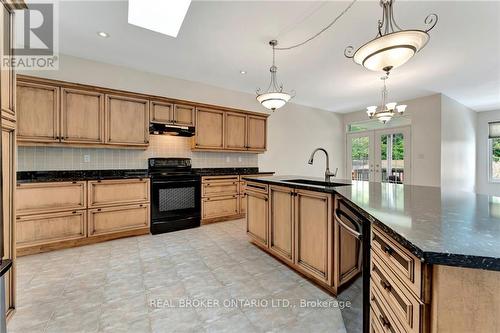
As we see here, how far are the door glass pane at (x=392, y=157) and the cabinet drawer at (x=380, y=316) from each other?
6084 mm

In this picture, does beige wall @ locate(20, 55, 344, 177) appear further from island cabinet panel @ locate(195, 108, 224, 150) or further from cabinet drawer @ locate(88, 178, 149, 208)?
cabinet drawer @ locate(88, 178, 149, 208)

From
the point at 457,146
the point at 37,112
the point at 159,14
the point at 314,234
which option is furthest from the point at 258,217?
the point at 457,146

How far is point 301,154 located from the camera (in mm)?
6605

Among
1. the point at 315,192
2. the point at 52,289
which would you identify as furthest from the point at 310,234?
the point at 52,289

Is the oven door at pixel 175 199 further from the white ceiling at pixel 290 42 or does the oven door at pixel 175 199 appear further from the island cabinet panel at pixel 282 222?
the white ceiling at pixel 290 42

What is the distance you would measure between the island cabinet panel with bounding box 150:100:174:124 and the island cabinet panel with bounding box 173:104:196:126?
3.0 inches

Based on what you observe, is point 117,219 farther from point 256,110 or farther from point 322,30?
point 322,30

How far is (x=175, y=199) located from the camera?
155 inches

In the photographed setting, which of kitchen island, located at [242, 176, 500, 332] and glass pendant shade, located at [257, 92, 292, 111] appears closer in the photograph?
kitchen island, located at [242, 176, 500, 332]

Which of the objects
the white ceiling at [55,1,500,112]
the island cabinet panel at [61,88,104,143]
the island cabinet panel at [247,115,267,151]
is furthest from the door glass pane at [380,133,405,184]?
the island cabinet panel at [61,88,104,143]

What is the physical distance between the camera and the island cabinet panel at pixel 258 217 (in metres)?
2.85

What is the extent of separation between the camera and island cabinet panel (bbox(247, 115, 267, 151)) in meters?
5.06

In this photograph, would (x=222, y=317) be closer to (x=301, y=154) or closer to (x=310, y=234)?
(x=310, y=234)

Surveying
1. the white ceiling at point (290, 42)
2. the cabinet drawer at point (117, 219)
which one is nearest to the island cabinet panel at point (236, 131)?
the white ceiling at point (290, 42)
